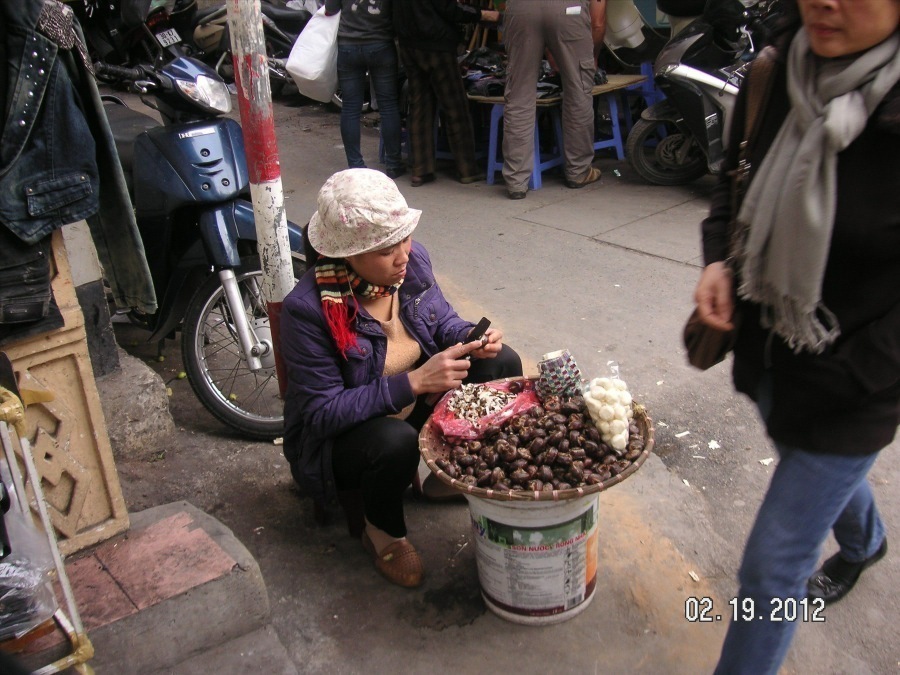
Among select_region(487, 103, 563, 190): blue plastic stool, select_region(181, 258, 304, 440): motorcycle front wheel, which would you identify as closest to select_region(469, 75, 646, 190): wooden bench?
select_region(487, 103, 563, 190): blue plastic stool

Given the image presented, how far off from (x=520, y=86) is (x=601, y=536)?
13.2 ft

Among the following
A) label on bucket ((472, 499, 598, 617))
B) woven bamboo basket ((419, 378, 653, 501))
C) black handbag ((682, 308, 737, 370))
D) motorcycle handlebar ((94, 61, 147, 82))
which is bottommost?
label on bucket ((472, 499, 598, 617))

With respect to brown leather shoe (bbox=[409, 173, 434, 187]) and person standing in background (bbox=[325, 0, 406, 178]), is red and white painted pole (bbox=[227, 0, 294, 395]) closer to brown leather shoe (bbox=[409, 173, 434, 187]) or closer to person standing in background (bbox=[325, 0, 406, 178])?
person standing in background (bbox=[325, 0, 406, 178])

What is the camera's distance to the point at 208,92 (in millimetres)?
3260

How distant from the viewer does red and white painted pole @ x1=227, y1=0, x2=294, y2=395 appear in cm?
237

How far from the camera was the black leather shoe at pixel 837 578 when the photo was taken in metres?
2.35

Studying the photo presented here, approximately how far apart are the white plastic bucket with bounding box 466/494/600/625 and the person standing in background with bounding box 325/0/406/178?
4.79 metres

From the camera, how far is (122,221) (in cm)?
252

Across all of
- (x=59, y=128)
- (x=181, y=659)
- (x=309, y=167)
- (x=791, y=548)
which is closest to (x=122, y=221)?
(x=59, y=128)

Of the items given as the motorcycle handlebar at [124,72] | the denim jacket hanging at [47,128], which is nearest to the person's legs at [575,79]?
the motorcycle handlebar at [124,72]

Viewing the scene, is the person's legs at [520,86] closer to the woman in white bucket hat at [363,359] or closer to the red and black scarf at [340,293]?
the woman in white bucket hat at [363,359]

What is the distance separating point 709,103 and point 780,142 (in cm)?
408

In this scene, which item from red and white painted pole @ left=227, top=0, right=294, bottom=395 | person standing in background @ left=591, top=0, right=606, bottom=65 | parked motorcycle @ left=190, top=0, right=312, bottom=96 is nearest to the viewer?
red and white painted pole @ left=227, top=0, right=294, bottom=395

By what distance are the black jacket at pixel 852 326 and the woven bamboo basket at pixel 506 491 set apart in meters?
0.41
